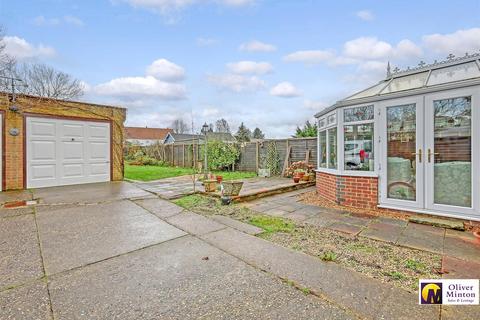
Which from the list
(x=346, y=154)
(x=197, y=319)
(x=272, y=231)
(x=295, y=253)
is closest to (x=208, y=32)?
(x=346, y=154)

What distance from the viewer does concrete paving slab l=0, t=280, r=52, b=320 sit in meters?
1.76

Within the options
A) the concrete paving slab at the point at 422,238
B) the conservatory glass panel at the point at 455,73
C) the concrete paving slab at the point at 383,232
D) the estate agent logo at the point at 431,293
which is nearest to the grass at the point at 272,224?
the concrete paving slab at the point at 383,232

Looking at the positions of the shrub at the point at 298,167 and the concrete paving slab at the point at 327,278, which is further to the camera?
the shrub at the point at 298,167

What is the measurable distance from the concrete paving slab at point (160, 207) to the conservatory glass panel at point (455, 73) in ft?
18.2

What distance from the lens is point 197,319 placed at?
1719mm

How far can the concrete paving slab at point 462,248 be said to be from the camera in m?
2.70

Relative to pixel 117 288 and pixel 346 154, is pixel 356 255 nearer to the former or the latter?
pixel 117 288

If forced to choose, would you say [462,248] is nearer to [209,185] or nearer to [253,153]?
[209,185]

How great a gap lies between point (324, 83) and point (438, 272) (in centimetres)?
1001

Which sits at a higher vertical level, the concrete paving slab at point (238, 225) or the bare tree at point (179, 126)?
the bare tree at point (179, 126)

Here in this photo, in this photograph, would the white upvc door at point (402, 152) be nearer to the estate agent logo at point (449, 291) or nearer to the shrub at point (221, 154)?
the estate agent logo at point (449, 291)

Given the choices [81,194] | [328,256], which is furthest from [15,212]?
[328,256]

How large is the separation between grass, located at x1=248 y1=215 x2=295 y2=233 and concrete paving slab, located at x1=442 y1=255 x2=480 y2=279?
186 centimetres

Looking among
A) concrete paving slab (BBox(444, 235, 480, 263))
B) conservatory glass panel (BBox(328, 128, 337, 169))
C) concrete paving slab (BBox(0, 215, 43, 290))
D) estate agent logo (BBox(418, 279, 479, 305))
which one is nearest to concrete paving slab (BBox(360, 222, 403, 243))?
concrete paving slab (BBox(444, 235, 480, 263))
